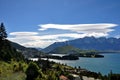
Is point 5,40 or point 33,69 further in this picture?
point 5,40

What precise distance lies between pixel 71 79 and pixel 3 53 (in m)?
34.2

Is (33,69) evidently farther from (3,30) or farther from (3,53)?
(3,30)

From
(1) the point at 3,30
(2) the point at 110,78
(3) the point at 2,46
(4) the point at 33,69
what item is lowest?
(2) the point at 110,78

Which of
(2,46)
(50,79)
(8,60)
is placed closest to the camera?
(50,79)

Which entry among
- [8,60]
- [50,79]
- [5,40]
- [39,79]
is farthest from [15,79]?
[5,40]

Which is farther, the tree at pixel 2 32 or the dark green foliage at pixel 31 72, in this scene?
the tree at pixel 2 32

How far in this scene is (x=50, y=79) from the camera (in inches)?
3137

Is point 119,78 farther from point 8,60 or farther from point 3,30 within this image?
point 3,30

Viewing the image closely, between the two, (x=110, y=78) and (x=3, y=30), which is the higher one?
(x=3, y=30)

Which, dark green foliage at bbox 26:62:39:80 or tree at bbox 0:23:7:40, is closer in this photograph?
dark green foliage at bbox 26:62:39:80

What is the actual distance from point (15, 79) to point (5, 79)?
2.46m

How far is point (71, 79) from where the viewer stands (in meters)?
120

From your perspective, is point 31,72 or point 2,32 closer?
point 31,72

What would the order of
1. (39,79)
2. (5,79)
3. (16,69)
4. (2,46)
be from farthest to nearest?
(2,46) → (16,69) → (39,79) → (5,79)
